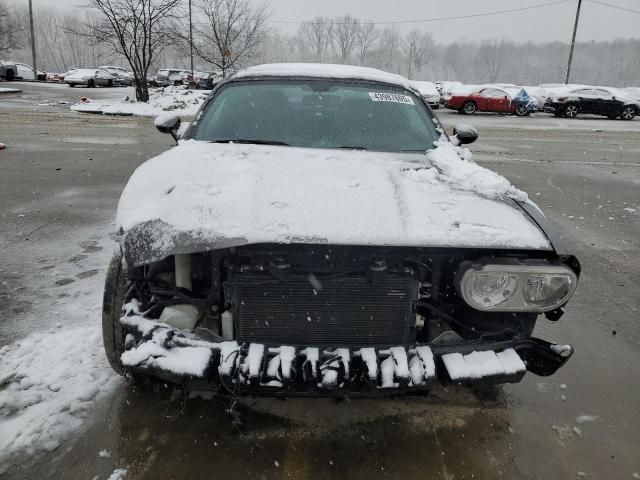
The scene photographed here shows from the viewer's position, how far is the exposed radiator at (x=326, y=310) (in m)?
1.87

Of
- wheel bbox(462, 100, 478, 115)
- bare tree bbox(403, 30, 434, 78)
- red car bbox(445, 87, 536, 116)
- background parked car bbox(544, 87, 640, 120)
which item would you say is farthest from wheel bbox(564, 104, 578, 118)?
bare tree bbox(403, 30, 434, 78)

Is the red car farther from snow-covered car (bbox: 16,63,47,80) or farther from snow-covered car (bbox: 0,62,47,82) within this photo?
snow-covered car (bbox: 16,63,47,80)

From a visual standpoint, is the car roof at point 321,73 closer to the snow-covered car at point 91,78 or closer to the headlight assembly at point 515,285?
the headlight assembly at point 515,285

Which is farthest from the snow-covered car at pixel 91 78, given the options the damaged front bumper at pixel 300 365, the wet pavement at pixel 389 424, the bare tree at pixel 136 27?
the damaged front bumper at pixel 300 365

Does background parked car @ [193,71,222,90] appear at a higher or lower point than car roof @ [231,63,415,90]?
higher

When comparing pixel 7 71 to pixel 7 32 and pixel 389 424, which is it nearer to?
pixel 7 32

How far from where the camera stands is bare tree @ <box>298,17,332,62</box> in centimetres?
8269

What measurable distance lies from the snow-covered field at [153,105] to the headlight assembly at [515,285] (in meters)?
14.5

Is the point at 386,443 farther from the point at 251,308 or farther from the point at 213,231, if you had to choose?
the point at 213,231

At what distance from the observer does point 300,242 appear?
175cm

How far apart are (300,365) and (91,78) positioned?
35.9 m

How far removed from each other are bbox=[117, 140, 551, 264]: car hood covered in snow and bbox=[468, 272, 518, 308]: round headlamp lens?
0.14 meters

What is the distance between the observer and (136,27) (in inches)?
744

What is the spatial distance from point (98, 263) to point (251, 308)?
8.55 ft
